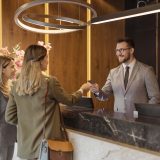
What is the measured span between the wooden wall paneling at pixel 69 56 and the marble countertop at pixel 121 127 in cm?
279

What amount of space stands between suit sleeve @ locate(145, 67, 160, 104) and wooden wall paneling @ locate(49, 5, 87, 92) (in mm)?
2320

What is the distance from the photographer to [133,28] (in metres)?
6.45

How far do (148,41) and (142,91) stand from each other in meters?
2.75

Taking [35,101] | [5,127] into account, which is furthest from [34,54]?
[5,127]

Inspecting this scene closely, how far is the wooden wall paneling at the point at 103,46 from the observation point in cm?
622

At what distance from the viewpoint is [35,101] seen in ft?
7.96

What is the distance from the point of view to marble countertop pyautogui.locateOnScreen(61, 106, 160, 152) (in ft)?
6.77

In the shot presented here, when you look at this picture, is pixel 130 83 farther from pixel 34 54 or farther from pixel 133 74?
pixel 34 54

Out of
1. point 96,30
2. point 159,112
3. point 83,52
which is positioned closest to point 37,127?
point 159,112

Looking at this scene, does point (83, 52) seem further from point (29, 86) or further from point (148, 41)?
point (29, 86)

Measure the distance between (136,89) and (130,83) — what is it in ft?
0.33

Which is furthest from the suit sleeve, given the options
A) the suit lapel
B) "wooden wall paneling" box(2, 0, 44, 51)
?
"wooden wall paneling" box(2, 0, 44, 51)

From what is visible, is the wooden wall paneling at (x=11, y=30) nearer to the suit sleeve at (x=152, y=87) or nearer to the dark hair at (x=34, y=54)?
the suit sleeve at (x=152, y=87)

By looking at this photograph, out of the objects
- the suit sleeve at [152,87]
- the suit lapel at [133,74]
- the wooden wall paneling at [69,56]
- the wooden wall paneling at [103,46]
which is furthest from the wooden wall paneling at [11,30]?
the suit sleeve at [152,87]
